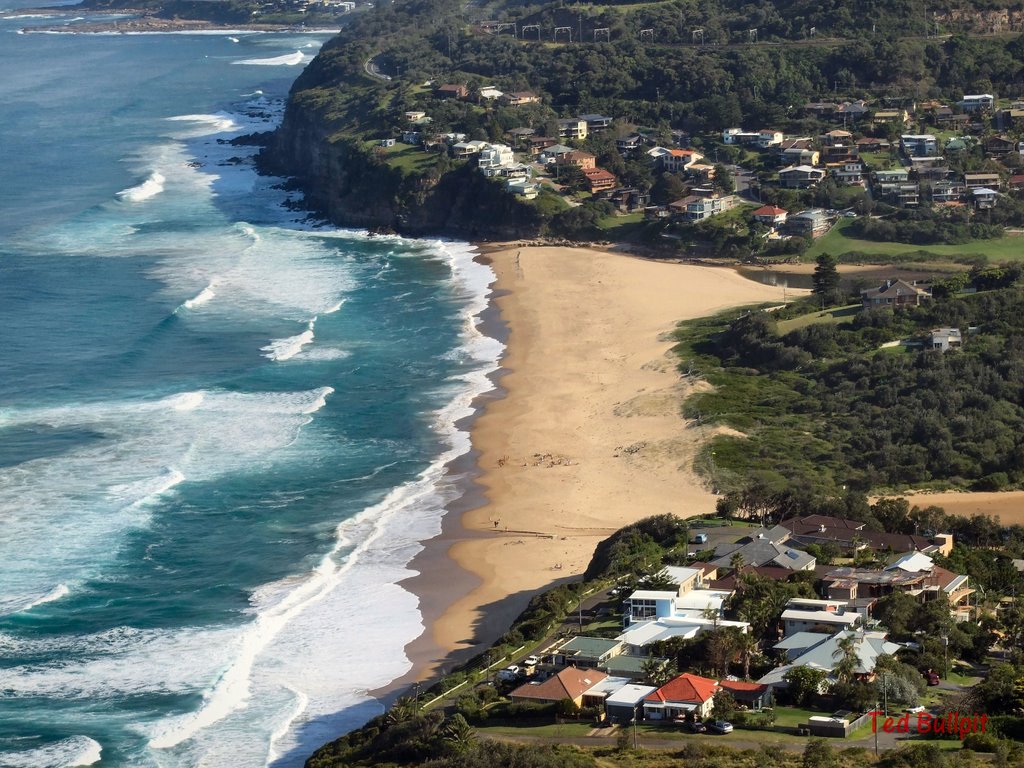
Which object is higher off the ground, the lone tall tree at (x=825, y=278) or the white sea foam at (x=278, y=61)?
the white sea foam at (x=278, y=61)

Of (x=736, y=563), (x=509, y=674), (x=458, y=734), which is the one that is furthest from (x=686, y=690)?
(x=736, y=563)

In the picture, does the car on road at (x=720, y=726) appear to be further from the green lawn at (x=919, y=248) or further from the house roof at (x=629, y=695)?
the green lawn at (x=919, y=248)

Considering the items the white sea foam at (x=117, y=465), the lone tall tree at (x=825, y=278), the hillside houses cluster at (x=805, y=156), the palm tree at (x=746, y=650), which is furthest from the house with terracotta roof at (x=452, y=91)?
the palm tree at (x=746, y=650)

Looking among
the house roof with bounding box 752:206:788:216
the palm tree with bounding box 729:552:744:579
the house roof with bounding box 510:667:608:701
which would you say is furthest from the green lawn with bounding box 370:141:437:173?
the house roof with bounding box 510:667:608:701

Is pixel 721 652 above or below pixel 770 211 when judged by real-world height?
below

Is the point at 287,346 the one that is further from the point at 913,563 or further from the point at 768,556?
the point at 913,563

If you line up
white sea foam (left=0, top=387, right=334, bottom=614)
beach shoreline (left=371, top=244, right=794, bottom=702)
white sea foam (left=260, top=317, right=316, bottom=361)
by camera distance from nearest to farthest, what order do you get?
beach shoreline (left=371, top=244, right=794, bottom=702), white sea foam (left=0, top=387, right=334, bottom=614), white sea foam (left=260, top=317, right=316, bottom=361)

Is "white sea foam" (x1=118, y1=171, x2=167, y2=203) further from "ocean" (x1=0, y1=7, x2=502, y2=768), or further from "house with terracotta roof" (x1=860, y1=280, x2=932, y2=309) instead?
"house with terracotta roof" (x1=860, y1=280, x2=932, y2=309)
